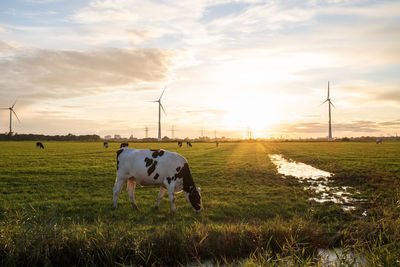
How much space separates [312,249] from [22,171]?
867 inches

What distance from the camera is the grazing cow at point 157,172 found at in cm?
1031

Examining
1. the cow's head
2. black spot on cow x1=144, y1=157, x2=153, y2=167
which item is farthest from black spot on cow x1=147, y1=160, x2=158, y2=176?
the cow's head

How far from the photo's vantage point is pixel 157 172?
33.9ft

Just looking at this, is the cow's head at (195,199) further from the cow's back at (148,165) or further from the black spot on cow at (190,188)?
the cow's back at (148,165)

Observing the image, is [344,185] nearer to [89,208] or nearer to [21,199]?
[89,208]

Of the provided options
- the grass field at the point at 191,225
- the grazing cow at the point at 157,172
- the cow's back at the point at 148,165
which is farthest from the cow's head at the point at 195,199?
the cow's back at the point at 148,165

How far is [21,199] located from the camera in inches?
489

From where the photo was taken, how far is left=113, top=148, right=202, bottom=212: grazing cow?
1031 centimetres

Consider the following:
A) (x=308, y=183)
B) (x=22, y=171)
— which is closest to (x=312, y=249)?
(x=308, y=183)

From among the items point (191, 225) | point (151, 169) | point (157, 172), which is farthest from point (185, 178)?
point (191, 225)

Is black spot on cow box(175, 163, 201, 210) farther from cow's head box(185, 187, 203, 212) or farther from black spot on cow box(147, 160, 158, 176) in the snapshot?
black spot on cow box(147, 160, 158, 176)

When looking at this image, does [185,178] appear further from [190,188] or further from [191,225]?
[191,225]

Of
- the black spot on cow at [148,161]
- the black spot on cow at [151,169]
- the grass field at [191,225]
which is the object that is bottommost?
the grass field at [191,225]

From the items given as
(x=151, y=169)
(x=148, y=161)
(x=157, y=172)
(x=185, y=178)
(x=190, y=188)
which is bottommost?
(x=190, y=188)
